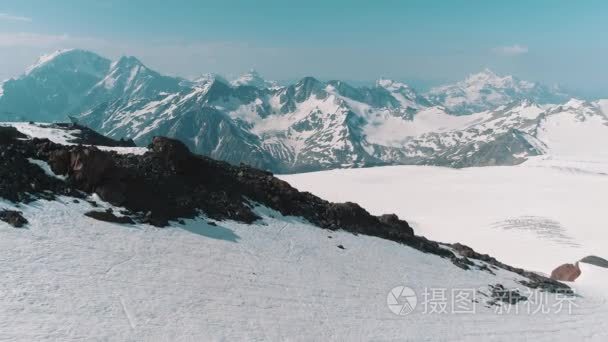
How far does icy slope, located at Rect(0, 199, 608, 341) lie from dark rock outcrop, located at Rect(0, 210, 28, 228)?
0.51 meters

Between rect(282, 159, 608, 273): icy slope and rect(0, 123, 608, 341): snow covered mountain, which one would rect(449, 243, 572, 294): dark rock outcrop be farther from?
rect(282, 159, 608, 273): icy slope

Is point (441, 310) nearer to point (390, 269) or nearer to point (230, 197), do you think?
point (390, 269)

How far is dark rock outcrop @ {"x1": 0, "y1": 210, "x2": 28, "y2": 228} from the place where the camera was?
25484 millimetres

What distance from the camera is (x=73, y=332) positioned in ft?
59.5

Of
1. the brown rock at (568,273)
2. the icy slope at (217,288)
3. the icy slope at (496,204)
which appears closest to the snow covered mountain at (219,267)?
the icy slope at (217,288)

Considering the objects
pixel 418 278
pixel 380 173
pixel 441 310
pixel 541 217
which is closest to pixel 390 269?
pixel 418 278

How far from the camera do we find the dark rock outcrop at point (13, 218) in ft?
83.6

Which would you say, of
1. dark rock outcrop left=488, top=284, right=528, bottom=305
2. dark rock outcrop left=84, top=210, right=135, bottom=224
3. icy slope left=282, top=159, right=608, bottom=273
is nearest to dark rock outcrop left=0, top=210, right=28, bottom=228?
dark rock outcrop left=84, top=210, right=135, bottom=224

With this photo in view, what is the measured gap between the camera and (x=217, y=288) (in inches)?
997

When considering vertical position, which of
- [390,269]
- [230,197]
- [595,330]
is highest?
[230,197]

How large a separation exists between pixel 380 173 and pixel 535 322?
164 m

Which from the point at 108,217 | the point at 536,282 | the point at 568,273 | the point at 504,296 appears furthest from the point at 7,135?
the point at 568,273

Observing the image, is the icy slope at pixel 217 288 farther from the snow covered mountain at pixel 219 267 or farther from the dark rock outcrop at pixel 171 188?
the dark rock outcrop at pixel 171 188

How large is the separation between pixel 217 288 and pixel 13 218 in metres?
13.0
